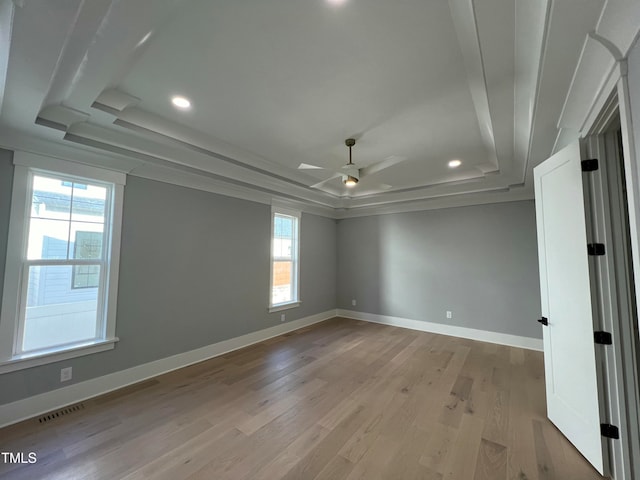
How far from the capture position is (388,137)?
2850mm

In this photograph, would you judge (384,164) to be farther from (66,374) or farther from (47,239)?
(66,374)

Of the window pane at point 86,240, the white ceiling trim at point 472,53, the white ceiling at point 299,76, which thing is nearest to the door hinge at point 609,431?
the white ceiling at point 299,76

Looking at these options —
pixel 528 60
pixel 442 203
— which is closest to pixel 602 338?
pixel 528 60

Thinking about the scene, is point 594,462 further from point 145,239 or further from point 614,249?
point 145,239

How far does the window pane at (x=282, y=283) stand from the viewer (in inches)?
193

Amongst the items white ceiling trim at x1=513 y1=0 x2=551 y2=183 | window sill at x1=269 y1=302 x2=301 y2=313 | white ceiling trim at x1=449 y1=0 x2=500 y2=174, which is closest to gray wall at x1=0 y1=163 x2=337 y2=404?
window sill at x1=269 y1=302 x2=301 y2=313

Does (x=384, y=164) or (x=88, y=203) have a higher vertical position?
(x=384, y=164)

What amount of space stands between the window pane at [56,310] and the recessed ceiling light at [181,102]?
197 centimetres

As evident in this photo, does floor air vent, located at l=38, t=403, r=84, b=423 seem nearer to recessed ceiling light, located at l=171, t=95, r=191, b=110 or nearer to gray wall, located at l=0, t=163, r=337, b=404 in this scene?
gray wall, located at l=0, t=163, r=337, b=404

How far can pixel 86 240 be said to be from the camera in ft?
9.06

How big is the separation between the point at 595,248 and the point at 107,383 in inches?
179

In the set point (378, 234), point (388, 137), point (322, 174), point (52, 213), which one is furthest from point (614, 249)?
point (52, 213)

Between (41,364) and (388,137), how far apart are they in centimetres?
408

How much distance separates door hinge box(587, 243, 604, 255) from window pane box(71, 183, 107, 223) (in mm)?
4431
